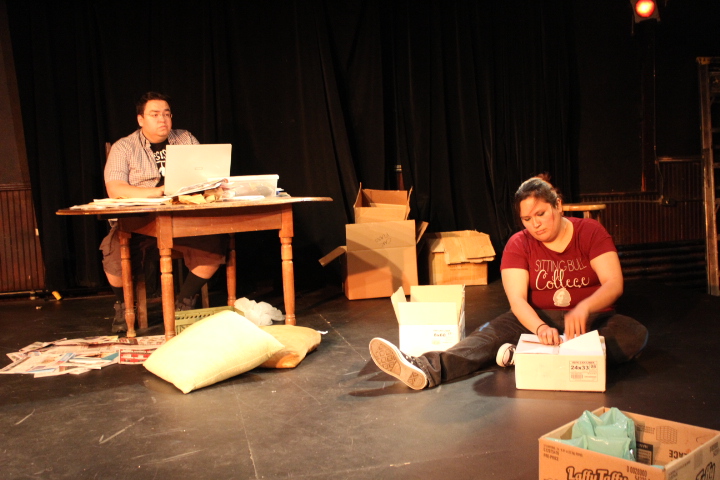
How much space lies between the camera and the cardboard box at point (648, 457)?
1.35 meters

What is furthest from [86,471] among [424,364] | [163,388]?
[424,364]

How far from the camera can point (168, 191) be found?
318cm

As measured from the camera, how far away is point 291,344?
304 centimetres

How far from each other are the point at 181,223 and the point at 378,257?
1680mm

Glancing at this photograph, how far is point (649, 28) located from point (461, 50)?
1763mm

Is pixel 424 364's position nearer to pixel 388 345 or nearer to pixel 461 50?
pixel 388 345

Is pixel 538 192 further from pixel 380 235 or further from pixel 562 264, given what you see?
pixel 380 235

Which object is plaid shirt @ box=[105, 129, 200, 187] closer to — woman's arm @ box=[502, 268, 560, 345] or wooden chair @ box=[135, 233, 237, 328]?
wooden chair @ box=[135, 233, 237, 328]

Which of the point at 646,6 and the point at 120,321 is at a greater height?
the point at 646,6

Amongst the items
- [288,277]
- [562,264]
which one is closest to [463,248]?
[288,277]

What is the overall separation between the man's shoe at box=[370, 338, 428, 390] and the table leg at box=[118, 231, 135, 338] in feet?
5.32

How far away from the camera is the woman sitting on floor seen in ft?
8.22

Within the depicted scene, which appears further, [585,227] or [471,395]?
[585,227]

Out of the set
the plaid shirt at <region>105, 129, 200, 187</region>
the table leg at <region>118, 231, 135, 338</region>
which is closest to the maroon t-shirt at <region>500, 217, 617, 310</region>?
the table leg at <region>118, 231, 135, 338</region>
